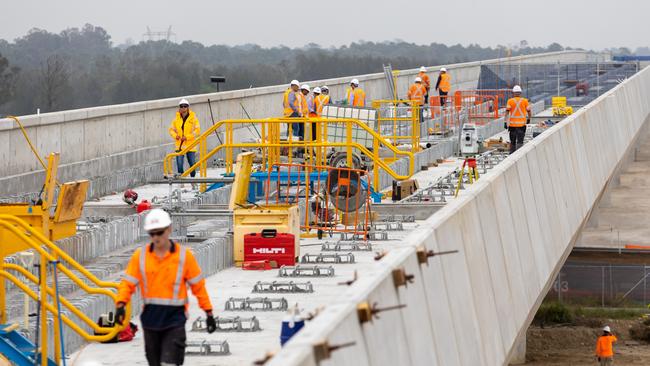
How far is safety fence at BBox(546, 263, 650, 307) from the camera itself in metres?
44.9

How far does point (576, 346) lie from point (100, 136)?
15.1 meters

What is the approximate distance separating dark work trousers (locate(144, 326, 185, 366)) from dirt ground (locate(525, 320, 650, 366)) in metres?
25.3

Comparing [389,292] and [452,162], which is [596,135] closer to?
[452,162]

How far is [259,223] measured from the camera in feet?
65.0

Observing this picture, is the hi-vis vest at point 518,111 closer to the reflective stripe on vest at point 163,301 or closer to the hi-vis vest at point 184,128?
the hi-vis vest at point 184,128

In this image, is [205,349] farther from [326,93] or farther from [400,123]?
[400,123]

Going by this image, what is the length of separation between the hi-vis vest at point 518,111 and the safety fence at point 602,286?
11508 mm

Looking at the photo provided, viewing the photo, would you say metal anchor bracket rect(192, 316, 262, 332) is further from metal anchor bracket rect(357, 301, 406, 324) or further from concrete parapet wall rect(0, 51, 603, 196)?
concrete parapet wall rect(0, 51, 603, 196)

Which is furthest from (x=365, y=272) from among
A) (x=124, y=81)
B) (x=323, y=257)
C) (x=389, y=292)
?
(x=124, y=81)

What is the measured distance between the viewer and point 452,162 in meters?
37.6

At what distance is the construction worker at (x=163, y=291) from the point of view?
9984 millimetres

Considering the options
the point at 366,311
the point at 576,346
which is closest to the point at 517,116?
the point at 576,346

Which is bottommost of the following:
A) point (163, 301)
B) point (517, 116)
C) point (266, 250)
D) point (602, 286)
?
point (602, 286)

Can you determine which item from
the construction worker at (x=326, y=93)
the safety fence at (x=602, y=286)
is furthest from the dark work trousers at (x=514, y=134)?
the safety fence at (x=602, y=286)
